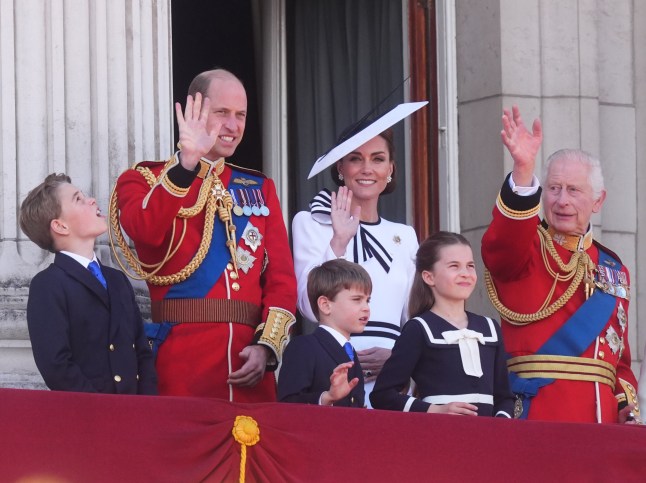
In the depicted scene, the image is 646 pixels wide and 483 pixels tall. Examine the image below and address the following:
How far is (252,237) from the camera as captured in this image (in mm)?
6680

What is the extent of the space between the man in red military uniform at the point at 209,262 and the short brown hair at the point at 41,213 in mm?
266

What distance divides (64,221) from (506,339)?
5.97 feet

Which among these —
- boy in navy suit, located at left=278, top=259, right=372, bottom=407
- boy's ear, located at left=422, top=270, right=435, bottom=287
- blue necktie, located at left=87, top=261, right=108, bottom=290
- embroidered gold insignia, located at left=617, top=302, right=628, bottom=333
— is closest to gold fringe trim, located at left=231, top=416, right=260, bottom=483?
boy in navy suit, located at left=278, top=259, right=372, bottom=407

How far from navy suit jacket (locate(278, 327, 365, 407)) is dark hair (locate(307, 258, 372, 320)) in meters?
0.15

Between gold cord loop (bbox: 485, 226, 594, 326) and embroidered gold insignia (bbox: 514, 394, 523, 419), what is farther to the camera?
gold cord loop (bbox: 485, 226, 594, 326)

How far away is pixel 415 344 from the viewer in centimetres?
632

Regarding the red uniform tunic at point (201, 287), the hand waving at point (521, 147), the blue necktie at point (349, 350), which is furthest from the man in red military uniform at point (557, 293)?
the red uniform tunic at point (201, 287)

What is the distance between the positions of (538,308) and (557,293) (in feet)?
0.34

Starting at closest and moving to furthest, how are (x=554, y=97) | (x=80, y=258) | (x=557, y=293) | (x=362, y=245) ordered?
1. (x=80, y=258)
2. (x=557, y=293)
3. (x=362, y=245)
4. (x=554, y=97)

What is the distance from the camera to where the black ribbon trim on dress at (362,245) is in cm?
704

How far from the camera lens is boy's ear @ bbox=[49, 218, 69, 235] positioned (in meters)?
6.18

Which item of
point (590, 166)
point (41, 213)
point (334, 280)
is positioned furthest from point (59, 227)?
point (590, 166)

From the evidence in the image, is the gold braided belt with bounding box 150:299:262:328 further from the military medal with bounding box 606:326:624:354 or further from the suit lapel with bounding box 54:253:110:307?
the military medal with bounding box 606:326:624:354

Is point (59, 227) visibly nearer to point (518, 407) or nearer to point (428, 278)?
point (428, 278)
